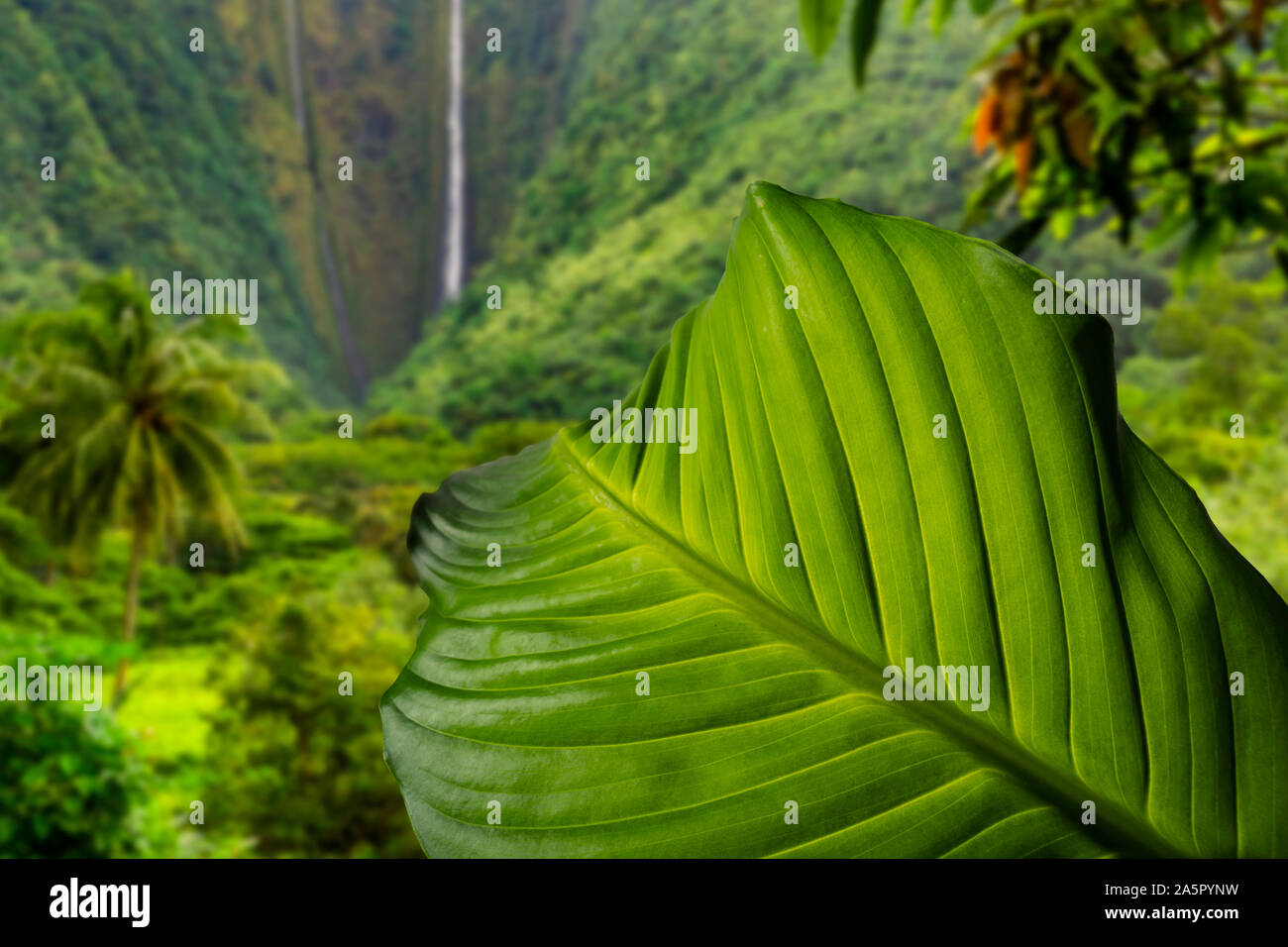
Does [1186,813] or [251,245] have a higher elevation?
[251,245]

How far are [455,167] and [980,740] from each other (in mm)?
24552

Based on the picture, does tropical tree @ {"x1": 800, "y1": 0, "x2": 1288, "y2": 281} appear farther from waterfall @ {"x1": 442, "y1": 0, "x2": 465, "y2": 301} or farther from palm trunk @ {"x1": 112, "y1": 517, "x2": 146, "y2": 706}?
waterfall @ {"x1": 442, "y1": 0, "x2": 465, "y2": 301}

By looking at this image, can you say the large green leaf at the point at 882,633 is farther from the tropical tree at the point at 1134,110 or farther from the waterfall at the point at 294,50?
the waterfall at the point at 294,50

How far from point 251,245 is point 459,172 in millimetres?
5484

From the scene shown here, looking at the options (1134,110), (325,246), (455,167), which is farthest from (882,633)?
(455,167)

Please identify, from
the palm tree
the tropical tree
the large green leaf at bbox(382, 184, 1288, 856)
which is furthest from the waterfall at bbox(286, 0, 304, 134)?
the large green leaf at bbox(382, 184, 1288, 856)

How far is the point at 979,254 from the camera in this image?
218mm

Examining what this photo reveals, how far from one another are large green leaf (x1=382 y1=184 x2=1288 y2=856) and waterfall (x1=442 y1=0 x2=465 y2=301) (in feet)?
71.7

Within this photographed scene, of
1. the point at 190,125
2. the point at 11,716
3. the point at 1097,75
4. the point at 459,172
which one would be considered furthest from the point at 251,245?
the point at 1097,75

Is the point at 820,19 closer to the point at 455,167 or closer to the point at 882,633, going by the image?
the point at 882,633

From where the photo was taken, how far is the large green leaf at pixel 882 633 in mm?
216
